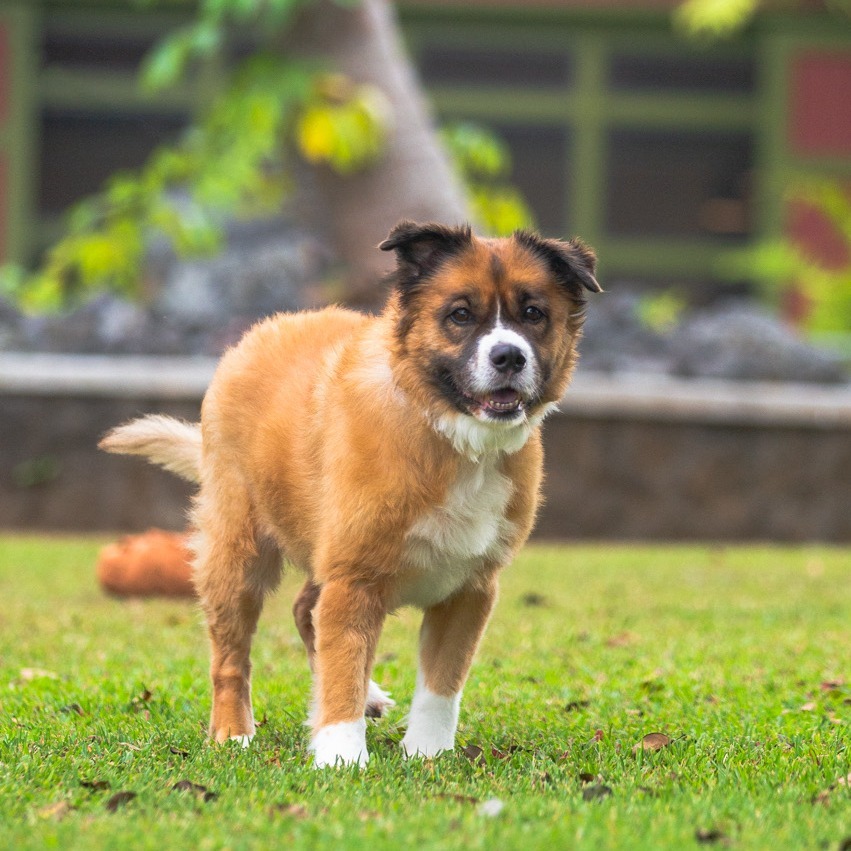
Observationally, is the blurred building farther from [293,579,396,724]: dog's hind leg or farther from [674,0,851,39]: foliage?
[293,579,396,724]: dog's hind leg

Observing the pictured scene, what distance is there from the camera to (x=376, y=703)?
524 centimetres

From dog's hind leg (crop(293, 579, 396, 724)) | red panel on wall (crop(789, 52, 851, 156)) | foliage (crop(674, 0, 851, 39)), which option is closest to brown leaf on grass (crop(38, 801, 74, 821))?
dog's hind leg (crop(293, 579, 396, 724))

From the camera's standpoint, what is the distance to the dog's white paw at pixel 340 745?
432 cm

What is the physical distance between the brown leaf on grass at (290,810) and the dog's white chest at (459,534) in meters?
0.88

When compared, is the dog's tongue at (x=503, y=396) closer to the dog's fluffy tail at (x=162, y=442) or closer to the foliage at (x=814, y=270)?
the dog's fluffy tail at (x=162, y=442)

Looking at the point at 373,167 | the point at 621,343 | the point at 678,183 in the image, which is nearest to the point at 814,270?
the point at 678,183

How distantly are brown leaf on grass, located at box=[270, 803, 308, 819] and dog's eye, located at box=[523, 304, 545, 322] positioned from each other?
1.56 meters

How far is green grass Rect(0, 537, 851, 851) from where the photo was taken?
360cm

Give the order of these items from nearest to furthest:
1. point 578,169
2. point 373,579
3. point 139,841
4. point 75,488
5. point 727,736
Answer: point 139,841, point 373,579, point 727,736, point 75,488, point 578,169

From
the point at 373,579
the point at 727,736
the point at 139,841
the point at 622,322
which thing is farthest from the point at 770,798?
the point at 622,322

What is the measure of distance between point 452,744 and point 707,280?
1455 centimetres

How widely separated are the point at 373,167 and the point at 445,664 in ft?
24.3

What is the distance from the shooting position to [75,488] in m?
10.7

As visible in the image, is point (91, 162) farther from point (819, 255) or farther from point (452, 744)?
point (452, 744)
